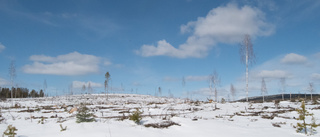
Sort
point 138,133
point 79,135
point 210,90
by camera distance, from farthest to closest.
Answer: point 210,90
point 138,133
point 79,135

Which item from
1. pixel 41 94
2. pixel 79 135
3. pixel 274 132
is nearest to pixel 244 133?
pixel 274 132

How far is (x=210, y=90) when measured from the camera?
5028 cm

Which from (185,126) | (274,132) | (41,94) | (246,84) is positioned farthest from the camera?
(41,94)

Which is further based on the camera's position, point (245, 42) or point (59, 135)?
point (245, 42)

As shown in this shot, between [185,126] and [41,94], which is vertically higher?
[185,126]

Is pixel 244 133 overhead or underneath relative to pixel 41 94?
overhead

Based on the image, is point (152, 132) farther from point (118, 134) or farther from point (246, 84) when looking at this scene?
point (246, 84)

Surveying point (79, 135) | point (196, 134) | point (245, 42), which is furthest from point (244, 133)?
point (245, 42)

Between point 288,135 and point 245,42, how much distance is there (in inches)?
957

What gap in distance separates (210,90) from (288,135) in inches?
1817

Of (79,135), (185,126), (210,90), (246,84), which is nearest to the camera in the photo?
(79,135)

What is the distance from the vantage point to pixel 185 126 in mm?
6191

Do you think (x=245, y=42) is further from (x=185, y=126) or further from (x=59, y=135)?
(x=59, y=135)

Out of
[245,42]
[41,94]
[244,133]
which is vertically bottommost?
[41,94]
